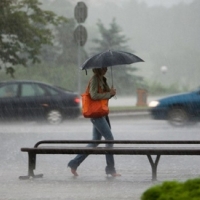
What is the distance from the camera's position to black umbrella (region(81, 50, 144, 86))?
1259cm

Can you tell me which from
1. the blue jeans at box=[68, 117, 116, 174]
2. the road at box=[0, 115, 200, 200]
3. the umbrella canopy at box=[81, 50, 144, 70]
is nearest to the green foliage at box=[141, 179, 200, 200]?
the road at box=[0, 115, 200, 200]

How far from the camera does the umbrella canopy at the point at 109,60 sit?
12594mm

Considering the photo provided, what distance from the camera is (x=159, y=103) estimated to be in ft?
82.4

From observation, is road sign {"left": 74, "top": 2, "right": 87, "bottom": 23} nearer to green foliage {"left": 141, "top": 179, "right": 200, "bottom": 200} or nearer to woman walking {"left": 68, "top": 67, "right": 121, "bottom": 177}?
woman walking {"left": 68, "top": 67, "right": 121, "bottom": 177}

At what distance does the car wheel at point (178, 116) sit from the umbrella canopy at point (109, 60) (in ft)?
39.3

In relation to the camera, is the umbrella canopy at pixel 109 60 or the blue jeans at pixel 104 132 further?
the blue jeans at pixel 104 132

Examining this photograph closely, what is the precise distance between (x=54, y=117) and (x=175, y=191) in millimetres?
20814

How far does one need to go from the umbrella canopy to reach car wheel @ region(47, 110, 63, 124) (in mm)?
13672

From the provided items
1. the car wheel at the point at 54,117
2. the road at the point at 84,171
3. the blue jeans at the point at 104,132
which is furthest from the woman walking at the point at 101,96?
the car wheel at the point at 54,117

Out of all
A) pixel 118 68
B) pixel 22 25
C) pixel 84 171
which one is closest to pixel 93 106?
pixel 84 171

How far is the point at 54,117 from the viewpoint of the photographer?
2661 centimetres

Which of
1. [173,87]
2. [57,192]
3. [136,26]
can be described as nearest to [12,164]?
[57,192]

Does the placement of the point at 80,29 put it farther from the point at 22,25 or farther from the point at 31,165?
the point at 31,165

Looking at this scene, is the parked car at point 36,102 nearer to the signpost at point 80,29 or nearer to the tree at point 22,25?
the signpost at point 80,29
